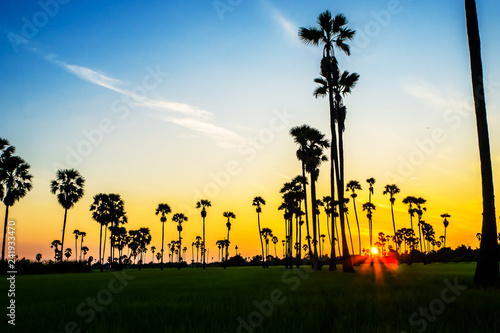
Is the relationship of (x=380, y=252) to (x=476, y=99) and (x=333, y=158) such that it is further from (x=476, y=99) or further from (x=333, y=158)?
(x=476, y=99)

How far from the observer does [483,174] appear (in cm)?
1319

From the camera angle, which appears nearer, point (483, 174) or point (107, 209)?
point (483, 174)

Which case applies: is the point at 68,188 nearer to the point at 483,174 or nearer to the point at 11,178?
the point at 11,178

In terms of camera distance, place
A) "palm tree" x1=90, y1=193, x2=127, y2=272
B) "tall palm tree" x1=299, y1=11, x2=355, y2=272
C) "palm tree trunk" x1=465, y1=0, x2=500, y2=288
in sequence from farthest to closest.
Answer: "palm tree" x1=90, y1=193, x2=127, y2=272, "tall palm tree" x1=299, y1=11, x2=355, y2=272, "palm tree trunk" x1=465, y1=0, x2=500, y2=288

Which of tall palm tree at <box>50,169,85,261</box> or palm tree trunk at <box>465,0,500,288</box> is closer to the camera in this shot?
palm tree trunk at <box>465,0,500,288</box>

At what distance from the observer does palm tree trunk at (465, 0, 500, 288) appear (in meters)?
12.3

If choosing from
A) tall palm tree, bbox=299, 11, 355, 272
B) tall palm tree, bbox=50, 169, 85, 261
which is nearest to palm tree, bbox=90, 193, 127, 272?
tall palm tree, bbox=50, 169, 85, 261

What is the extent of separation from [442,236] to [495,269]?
487 feet

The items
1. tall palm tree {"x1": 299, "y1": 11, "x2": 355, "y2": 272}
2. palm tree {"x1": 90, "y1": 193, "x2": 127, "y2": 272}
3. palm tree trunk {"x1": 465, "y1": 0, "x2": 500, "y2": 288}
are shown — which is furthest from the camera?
palm tree {"x1": 90, "y1": 193, "x2": 127, "y2": 272}

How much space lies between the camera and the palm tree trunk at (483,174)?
12327 mm

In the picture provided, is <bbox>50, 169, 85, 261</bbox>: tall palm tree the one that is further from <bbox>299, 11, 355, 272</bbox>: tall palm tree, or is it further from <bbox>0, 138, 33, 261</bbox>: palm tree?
<bbox>299, 11, 355, 272</bbox>: tall palm tree

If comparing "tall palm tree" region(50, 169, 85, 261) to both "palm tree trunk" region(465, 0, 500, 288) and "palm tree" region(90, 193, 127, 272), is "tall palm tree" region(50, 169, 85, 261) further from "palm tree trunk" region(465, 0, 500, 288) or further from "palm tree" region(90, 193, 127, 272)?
"palm tree trunk" region(465, 0, 500, 288)

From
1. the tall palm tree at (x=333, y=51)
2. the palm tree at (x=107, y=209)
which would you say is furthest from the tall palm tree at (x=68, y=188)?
the tall palm tree at (x=333, y=51)

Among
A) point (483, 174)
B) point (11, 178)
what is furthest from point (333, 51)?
point (11, 178)
